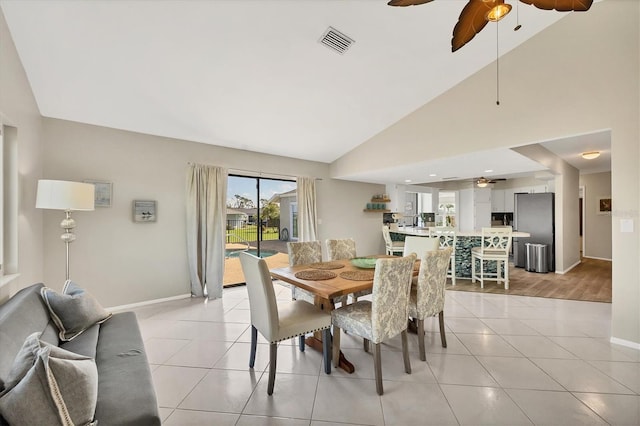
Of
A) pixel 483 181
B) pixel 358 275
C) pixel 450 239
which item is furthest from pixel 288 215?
pixel 483 181

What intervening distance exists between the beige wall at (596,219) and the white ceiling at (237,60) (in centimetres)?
499

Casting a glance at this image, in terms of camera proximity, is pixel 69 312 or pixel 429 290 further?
pixel 429 290

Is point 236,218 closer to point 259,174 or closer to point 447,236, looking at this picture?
point 259,174

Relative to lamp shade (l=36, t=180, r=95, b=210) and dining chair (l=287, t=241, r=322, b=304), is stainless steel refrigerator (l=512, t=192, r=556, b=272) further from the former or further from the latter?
lamp shade (l=36, t=180, r=95, b=210)

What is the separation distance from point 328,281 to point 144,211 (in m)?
3.03

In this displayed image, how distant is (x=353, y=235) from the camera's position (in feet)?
21.8

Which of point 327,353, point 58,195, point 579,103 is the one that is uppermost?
point 579,103

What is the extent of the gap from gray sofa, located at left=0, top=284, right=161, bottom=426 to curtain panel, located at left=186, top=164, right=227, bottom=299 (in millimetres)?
1980

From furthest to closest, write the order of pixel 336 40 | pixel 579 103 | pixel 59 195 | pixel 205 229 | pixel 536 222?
pixel 536 222 → pixel 205 229 → pixel 579 103 → pixel 336 40 → pixel 59 195

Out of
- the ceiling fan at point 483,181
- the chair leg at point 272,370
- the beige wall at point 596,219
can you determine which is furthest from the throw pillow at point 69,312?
the beige wall at point 596,219

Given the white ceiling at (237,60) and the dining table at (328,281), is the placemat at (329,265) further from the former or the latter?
the white ceiling at (237,60)

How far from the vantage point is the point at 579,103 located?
9.64 ft

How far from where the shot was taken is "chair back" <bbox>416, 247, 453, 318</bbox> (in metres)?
2.48

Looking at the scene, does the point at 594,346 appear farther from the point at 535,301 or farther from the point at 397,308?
the point at 397,308
